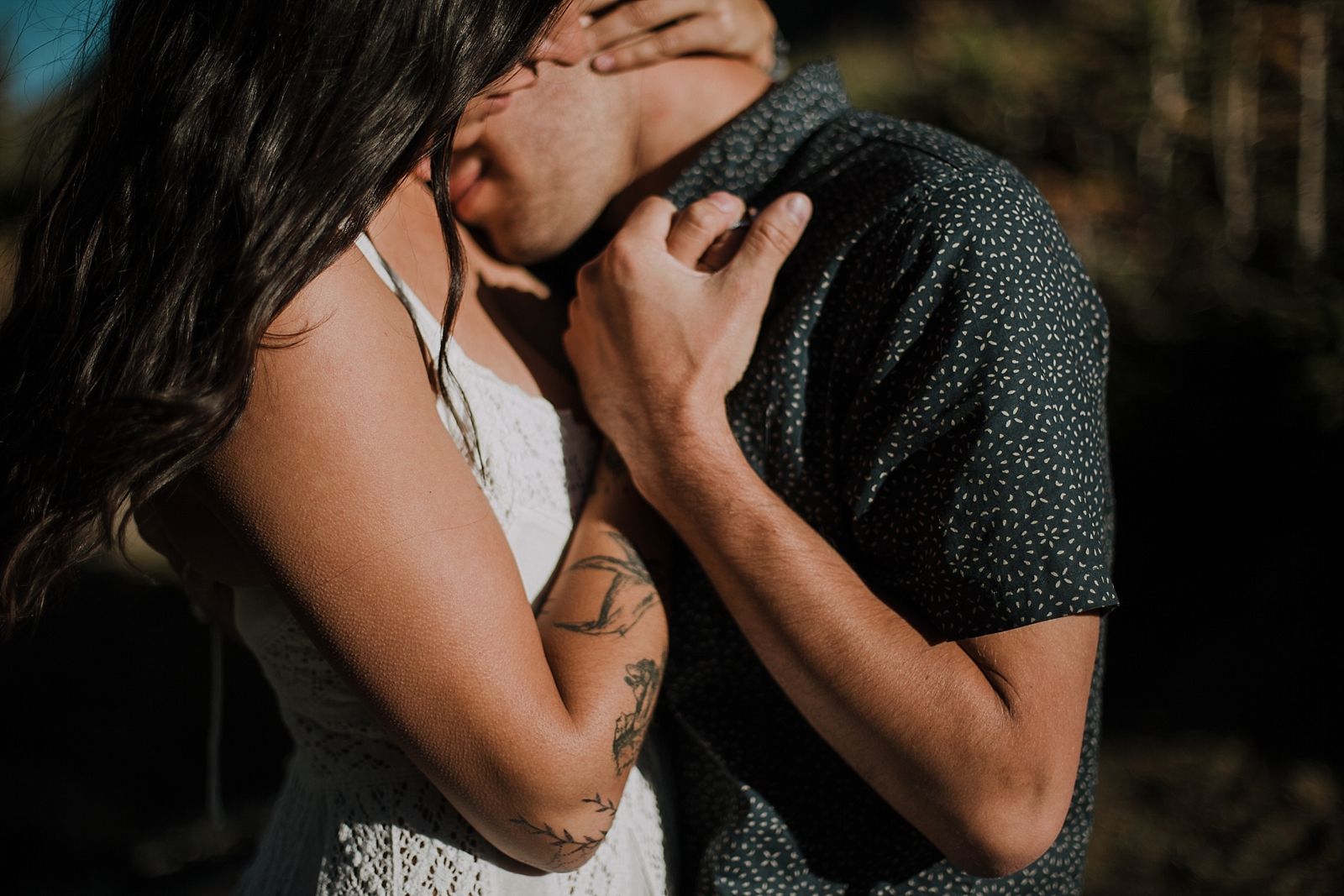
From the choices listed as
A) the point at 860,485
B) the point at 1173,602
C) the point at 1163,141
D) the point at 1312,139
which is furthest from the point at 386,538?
the point at 1163,141

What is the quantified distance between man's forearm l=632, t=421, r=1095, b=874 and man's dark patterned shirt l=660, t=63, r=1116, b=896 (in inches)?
3.0

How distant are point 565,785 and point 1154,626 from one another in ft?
14.0

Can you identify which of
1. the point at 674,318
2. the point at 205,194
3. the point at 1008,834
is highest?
the point at 205,194

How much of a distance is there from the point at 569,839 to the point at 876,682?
18.6 inches

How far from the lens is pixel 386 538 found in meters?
1.08

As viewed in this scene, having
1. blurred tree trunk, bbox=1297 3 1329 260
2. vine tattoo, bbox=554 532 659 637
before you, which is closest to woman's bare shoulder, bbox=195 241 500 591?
vine tattoo, bbox=554 532 659 637

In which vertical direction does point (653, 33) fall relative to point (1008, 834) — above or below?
above

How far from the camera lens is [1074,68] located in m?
6.28

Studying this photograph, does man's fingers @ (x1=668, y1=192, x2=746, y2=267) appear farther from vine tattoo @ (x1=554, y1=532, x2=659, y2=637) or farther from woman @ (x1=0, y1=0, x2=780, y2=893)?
vine tattoo @ (x1=554, y1=532, x2=659, y2=637)

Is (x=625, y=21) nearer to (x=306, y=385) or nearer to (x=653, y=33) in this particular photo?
(x=653, y=33)

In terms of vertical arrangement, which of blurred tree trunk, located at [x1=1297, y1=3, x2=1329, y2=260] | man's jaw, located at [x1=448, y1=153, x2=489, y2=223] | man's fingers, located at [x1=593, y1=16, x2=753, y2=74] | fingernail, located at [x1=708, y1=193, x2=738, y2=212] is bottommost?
blurred tree trunk, located at [x1=1297, y1=3, x2=1329, y2=260]

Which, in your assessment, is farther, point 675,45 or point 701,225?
point 675,45

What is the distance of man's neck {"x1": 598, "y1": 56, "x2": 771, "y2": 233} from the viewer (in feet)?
5.64

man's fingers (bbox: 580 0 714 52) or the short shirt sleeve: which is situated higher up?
man's fingers (bbox: 580 0 714 52)
